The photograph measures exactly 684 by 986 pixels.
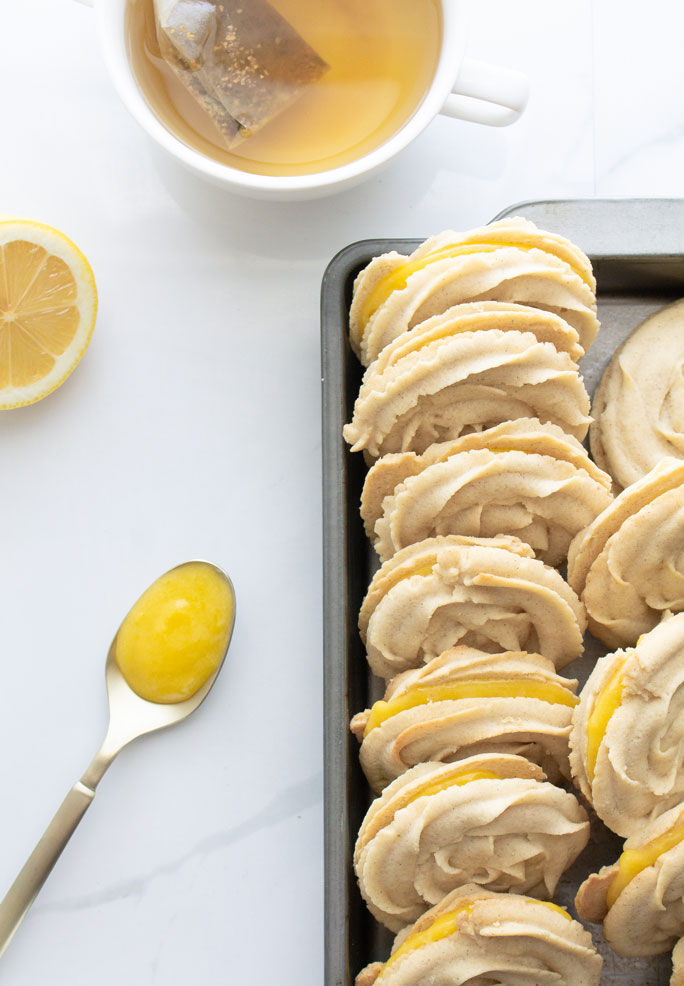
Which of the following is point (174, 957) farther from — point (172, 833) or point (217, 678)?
point (217, 678)

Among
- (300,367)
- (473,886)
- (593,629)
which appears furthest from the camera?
(300,367)

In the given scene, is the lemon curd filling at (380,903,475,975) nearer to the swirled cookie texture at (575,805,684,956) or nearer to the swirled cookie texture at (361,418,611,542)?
the swirled cookie texture at (575,805,684,956)

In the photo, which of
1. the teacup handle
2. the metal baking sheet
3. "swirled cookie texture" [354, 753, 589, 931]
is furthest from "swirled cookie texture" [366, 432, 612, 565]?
the teacup handle

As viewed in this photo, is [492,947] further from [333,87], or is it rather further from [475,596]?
[333,87]

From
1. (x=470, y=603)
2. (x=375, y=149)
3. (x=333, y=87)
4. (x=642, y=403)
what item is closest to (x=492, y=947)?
(x=470, y=603)

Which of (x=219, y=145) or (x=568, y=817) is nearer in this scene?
(x=568, y=817)

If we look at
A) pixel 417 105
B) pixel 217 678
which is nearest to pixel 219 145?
pixel 417 105

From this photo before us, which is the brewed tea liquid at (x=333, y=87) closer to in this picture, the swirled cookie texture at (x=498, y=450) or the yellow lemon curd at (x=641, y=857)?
the swirled cookie texture at (x=498, y=450)
